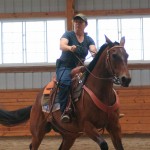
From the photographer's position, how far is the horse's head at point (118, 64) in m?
4.89

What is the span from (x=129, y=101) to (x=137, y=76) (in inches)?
34.6

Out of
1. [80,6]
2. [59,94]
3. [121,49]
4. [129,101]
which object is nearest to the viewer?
[121,49]

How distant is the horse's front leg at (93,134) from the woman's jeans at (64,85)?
63 cm

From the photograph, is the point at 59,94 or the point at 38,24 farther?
the point at 38,24

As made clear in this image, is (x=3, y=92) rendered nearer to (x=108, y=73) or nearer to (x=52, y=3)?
(x=52, y=3)

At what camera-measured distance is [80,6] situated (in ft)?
39.1

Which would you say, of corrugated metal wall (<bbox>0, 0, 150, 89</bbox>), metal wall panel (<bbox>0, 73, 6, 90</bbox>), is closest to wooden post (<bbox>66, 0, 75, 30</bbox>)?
corrugated metal wall (<bbox>0, 0, 150, 89</bbox>)

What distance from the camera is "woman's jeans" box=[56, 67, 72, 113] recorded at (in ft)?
19.2

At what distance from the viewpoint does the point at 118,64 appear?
16.5 feet

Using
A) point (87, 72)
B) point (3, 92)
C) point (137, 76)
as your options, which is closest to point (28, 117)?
point (87, 72)

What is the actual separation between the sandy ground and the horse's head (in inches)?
166

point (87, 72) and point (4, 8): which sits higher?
point (4, 8)

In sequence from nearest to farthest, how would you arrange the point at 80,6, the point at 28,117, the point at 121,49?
the point at 121,49, the point at 28,117, the point at 80,6

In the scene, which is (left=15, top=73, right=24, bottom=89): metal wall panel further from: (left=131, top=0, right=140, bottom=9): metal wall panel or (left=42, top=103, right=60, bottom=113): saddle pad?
(left=42, top=103, right=60, bottom=113): saddle pad
